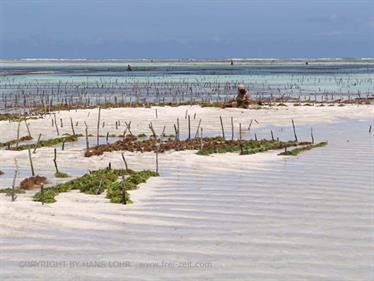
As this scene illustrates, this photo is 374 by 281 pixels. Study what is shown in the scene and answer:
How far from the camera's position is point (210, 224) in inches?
327

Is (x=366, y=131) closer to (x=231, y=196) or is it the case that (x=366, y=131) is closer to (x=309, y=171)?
(x=309, y=171)

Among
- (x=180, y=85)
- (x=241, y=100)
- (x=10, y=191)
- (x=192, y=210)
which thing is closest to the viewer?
(x=192, y=210)

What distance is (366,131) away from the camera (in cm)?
1967

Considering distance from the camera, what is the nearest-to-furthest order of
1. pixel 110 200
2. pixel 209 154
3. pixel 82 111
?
1. pixel 110 200
2. pixel 209 154
3. pixel 82 111

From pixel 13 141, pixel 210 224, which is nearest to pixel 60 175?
pixel 210 224

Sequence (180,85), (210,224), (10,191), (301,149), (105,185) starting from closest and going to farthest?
(210,224) < (10,191) < (105,185) < (301,149) < (180,85)

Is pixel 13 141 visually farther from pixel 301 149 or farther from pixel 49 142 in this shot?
pixel 301 149

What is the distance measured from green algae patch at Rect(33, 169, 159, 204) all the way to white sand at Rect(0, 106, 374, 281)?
7.8 inches

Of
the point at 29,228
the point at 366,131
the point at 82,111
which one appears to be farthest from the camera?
the point at 82,111

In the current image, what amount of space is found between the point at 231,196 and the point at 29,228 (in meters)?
3.37

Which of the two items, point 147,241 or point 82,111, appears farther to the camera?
point 82,111

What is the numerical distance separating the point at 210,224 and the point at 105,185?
9.74ft

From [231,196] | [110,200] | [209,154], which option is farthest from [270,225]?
[209,154]

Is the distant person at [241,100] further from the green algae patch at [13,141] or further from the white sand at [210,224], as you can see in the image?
the white sand at [210,224]
